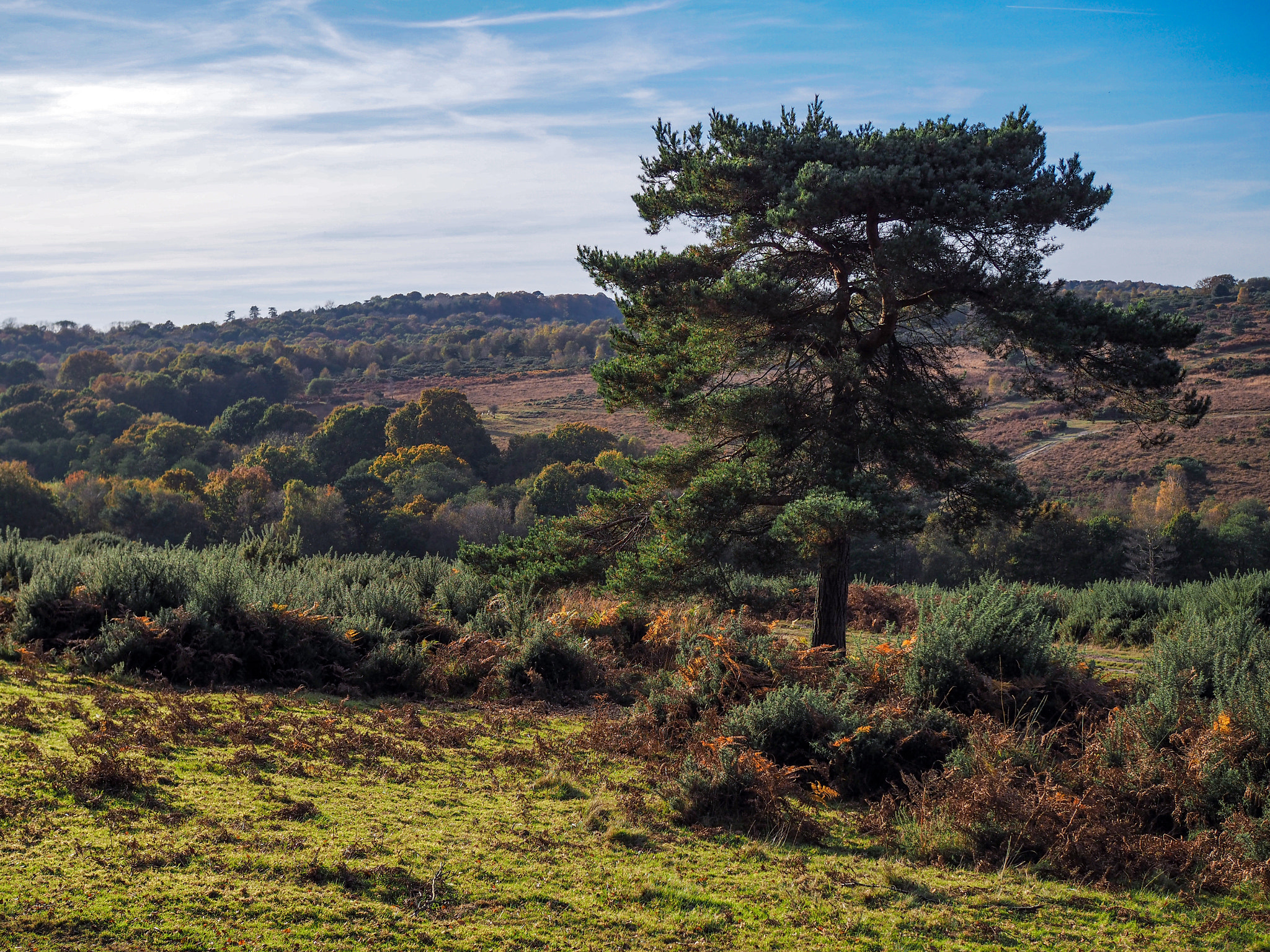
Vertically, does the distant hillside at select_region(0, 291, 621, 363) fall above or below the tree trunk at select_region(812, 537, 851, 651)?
above

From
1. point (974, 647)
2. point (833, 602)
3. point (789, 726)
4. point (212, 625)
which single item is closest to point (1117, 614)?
point (833, 602)

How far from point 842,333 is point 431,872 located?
24.0 ft

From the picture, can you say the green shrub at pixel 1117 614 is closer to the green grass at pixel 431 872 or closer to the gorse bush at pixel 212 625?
the green grass at pixel 431 872

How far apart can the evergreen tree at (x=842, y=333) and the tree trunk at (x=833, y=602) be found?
1.1 inches

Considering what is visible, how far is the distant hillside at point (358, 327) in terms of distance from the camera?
349 ft

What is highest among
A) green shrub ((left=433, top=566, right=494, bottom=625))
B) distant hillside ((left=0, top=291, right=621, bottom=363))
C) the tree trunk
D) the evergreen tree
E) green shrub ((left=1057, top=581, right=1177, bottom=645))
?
distant hillside ((left=0, top=291, right=621, bottom=363))

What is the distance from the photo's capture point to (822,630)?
391 inches

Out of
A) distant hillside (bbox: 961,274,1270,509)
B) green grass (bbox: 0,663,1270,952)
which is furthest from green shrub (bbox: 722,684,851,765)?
distant hillside (bbox: 961,274,1270,509)

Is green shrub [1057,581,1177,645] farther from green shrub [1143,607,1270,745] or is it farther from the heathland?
green shrub [1143,607,1270,745]

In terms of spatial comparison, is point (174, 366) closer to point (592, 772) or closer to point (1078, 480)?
point (1078, 480)

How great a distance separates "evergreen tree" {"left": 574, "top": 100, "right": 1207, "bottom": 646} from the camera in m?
8.59

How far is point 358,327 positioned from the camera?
124 m

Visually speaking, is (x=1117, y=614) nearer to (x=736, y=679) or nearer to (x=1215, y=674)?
(x=1215, y=674)

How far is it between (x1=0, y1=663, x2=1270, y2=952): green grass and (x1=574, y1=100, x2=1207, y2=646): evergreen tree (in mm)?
3657
